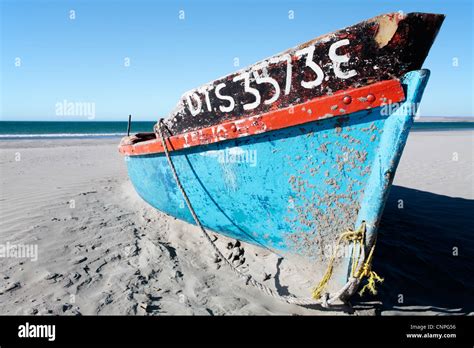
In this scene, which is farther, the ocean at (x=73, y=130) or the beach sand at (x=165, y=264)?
the ocean at (x=73, y=130)

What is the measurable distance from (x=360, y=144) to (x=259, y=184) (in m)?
0.90

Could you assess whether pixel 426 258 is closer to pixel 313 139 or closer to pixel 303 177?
pixel 303 177

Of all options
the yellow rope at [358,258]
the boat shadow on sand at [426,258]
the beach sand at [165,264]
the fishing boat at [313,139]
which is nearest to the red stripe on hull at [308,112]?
the fishing boat at [313,139]

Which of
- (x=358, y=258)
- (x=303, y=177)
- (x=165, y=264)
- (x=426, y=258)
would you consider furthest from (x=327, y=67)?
(x=426, y=258)

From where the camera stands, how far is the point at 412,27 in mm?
1980

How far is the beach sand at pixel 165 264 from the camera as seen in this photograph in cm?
260

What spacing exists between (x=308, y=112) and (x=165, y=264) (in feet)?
6.74

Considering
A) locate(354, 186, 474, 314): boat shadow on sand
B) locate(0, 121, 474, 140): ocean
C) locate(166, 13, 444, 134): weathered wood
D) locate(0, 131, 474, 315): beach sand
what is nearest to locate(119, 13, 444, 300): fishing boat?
locate(166, 13, 444, 134): weathered wood

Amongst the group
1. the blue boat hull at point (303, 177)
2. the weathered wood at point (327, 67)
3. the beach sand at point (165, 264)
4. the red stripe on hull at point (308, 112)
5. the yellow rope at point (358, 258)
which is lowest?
the beach sand at point (165, 264)

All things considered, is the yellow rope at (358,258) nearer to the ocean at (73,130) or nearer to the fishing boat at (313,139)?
the fishing boat at (313,139)

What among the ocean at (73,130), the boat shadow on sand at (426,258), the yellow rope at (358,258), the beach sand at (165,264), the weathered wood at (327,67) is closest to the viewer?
the weathered wood at (327,67)

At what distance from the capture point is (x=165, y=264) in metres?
3.21
